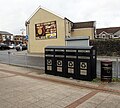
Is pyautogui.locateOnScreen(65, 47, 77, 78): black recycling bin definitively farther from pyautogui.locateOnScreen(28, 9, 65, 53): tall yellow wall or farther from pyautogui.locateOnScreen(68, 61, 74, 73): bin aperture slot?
pyautogui.locateOnScreen(28, 9, 65, 53): tall yellow wall

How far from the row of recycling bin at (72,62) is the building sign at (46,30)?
16967 mm

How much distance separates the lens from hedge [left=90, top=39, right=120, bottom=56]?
22.3 m

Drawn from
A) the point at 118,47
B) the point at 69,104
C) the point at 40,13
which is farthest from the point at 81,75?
the point at 40,13

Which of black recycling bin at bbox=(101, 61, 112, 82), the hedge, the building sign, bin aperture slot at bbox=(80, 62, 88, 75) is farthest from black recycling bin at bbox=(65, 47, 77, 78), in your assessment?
the building sign

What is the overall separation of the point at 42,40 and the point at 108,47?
1094 centimetres

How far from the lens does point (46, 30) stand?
28.7m

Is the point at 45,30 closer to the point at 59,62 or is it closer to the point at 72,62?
the point at 59,62

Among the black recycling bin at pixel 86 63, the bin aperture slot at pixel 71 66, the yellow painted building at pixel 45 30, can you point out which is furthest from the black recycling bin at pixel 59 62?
the yellow painted building at pixel 45 30

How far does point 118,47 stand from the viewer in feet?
72.7

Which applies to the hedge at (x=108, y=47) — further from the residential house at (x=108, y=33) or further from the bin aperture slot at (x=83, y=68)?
the residential house at (x=108, y=33)

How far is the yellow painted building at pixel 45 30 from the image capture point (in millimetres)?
27047

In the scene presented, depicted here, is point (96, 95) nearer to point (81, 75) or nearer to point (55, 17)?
point (81, 75)

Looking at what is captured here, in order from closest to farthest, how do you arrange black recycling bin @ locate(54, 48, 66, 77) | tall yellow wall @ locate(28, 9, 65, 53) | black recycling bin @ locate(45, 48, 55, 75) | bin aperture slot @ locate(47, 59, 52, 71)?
1. black recycling bin @ locate(54, 48, 66, 77)
2. black recycling bin @ locate(45, 48, 55, 75)
3. bin aperture slot @ locate(47, 59, 52, 71)
4. tall yellow wall @ locate(28, 9, 65, 53)

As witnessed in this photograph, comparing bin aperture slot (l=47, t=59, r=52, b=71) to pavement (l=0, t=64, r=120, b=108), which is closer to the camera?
pavement (l=0, t=64, r=120, b=108)
